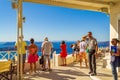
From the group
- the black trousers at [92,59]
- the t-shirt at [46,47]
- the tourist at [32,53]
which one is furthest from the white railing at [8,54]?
the black trousers at [92,59]

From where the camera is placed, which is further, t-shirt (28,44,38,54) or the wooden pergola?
t-shirt (28,44,38,54)

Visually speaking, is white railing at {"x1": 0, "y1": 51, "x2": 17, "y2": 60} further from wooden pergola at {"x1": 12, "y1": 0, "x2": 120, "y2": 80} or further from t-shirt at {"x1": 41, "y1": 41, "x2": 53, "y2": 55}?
wooden pergola at {"x1": 12, "y1": 0, "x2": 120, "y2": 80}

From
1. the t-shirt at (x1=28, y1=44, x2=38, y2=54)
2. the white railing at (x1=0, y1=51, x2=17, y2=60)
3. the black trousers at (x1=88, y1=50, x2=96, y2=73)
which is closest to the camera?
the black trousers at (x1=88, y1=50, x2=96, y2=73)

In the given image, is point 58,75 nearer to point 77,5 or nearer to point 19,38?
point 19,38

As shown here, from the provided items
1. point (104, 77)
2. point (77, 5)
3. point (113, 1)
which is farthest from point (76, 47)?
point (104, 77)

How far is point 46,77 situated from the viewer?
402 inches

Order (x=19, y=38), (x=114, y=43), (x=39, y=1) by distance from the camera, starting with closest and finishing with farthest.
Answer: (x=114, y=43) < (x=19, y=38) < (x=39, y=1)

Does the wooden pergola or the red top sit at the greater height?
the wooden pergola

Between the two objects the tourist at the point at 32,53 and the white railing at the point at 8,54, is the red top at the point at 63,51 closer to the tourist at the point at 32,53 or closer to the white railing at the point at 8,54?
the white railing at the point at 8,54

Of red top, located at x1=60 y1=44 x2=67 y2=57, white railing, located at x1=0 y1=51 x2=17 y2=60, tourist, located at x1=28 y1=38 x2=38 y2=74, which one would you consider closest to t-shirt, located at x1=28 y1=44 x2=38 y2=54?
tourist, located at x1=28 y1=38 x2=38 y2=74

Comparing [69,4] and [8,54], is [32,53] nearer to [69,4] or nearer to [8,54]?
[8,54]

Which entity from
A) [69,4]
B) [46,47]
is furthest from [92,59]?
[69,4]

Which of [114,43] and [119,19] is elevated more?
[119,19]

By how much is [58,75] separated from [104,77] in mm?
1955
